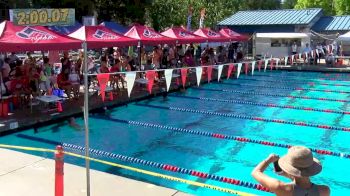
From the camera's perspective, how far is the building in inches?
1046

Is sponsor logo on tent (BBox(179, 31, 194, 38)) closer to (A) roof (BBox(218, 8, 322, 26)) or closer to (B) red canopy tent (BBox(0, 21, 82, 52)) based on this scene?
(B) red canopy tent (BBox(0, 21, 82, 52))

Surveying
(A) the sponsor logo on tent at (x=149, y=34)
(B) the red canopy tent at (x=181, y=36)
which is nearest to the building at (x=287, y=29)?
(B) the red canopy tent at (x=181, y=36)

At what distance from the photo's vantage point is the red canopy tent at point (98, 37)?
1247 centimetres

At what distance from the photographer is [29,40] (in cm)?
1035

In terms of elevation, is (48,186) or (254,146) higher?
(48,186)

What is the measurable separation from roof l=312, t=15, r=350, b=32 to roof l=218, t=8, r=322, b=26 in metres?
0.68

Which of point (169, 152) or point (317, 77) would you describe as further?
point (317, 77)

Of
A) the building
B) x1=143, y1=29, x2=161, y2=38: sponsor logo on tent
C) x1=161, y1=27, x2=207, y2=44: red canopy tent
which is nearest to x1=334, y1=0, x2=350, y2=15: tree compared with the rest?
the building

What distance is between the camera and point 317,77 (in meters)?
21.4

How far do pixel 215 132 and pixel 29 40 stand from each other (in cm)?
526

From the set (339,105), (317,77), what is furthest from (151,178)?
(317,77)

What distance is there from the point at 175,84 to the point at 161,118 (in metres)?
4.86

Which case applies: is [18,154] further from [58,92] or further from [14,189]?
[58,92]

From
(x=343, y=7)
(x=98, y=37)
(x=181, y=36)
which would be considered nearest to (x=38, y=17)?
(x=98, y=37)
